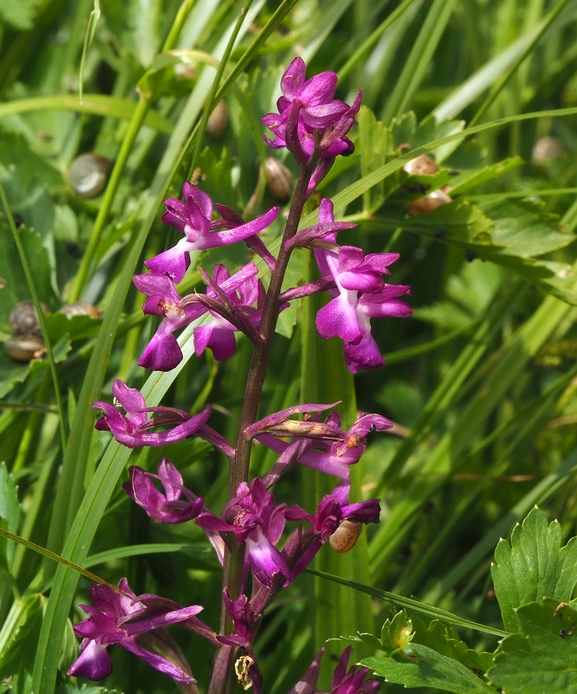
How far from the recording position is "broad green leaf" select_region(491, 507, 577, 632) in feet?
2.88

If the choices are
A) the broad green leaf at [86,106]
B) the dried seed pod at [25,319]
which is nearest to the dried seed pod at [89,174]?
the broad green leaf at [86,106]

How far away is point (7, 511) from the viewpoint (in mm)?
1025

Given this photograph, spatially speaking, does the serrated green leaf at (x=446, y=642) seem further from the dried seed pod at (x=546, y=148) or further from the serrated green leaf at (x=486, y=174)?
the dried seed pod at (x=546, y=148)

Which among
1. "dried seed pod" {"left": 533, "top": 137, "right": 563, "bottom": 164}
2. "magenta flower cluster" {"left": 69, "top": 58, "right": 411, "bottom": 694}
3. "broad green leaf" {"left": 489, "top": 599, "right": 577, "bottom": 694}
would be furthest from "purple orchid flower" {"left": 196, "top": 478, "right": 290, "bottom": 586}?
"dried seed pod" {"left": 533, "top": 137, "right": 563, "bottom": 164}

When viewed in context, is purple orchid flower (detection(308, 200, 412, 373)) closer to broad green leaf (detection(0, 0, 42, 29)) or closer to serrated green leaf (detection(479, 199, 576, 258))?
serrated green leaf (detection(479, 199, 576, 258))

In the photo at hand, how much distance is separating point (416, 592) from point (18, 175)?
1133 millimetres

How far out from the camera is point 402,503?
1465 mm

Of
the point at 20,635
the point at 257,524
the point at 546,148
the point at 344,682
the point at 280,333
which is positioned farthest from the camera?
the point at 546,148

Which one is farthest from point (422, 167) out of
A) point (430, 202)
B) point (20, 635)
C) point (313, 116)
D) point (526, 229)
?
point (20, 635)

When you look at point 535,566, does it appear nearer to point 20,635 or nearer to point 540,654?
point 540,654

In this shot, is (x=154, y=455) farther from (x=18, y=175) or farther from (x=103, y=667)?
(x=18, y=175)

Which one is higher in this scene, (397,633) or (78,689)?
(397,633)

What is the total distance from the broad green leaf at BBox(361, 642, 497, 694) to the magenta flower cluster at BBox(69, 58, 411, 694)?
0.09 metres

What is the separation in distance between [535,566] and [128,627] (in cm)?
45
